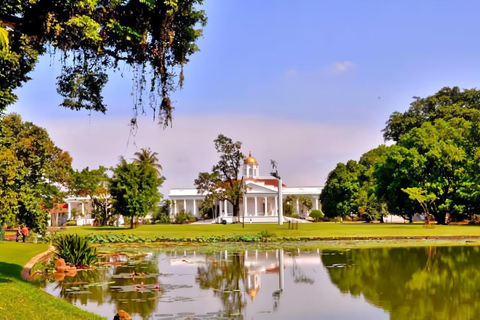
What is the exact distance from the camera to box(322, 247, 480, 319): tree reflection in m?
12.1

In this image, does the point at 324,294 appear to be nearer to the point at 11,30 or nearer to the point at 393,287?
the point at 393,287

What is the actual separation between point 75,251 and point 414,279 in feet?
43.3

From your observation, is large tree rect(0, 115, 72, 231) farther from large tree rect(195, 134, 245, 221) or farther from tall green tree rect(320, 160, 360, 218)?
tall green tree rect(320, 160, 360, 218)

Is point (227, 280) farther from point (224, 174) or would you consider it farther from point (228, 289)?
point (224, 174)

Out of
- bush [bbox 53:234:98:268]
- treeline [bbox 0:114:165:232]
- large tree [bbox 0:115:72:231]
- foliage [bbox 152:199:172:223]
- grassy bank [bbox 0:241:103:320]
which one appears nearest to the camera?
grassy bank [bbox 0:241:103:320]

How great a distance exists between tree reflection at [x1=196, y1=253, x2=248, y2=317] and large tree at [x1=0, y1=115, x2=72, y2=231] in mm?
11981

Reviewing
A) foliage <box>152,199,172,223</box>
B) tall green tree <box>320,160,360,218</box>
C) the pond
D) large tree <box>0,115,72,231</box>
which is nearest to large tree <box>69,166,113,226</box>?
large tree <box>0,115,72,231</box>

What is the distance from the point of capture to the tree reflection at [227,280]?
1291 centimetres

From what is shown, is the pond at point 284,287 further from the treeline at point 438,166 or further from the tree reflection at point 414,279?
the treeline at point 438,166

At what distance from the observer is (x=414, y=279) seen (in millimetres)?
16969

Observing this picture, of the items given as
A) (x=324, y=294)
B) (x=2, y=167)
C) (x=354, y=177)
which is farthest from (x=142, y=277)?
(x=354, y=177)

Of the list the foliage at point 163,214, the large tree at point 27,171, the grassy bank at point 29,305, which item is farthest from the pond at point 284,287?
the foliage at point 163,214

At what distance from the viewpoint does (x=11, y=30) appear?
11609 millimetres

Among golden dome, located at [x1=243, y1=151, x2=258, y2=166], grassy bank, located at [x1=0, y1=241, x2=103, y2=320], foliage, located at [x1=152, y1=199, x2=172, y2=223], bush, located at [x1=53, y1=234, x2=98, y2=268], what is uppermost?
golden dome, located at [x1=243, y1=151, x2=258, y2=166]
